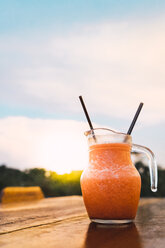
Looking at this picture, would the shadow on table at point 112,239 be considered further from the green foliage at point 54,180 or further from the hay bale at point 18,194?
the green foliage at point 54,180

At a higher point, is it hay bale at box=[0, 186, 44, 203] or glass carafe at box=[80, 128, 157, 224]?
glass carafe at box=[80, 128, 157, 224]

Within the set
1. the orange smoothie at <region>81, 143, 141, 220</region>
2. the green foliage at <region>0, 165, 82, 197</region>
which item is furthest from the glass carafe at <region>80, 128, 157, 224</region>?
the green foliage at <region>0, 165, 82, 197</region>

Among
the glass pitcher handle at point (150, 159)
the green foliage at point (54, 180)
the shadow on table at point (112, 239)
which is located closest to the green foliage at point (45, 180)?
the green foliage at point (54, 180)

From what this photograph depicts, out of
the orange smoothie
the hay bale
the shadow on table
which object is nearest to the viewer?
the shadow on table

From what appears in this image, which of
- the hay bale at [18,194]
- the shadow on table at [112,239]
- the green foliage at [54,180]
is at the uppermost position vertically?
the shadow on table at [112,239]

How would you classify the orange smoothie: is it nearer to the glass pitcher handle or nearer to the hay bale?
the glass pitcher handle

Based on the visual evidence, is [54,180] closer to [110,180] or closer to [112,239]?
[110,180]

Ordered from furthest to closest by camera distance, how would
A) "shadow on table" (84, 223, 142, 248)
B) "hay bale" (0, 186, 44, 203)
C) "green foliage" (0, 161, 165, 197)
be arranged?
"green foliage" (0, 161, 165, 197)
"hay bale" (0, 186, 44, 203)
"shadow on table" (84, 223, 142, 248)

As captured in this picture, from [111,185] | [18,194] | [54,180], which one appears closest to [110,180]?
[111,185]
